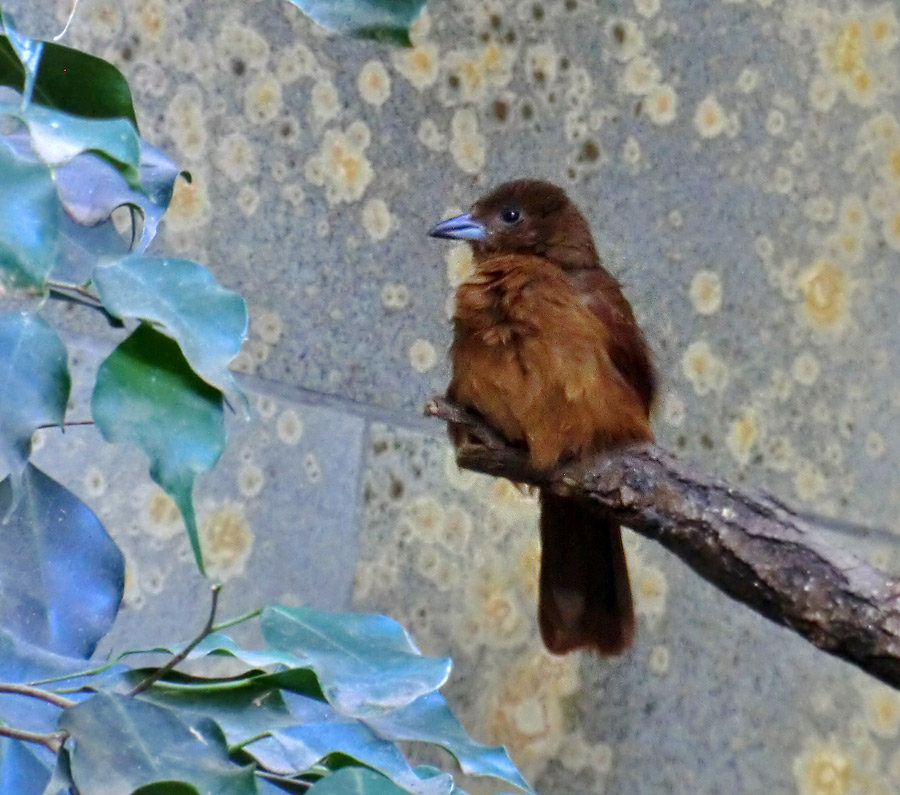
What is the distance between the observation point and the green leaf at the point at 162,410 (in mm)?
892

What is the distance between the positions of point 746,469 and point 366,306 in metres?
1.05

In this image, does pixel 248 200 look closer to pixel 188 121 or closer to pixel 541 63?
pixel 188 121

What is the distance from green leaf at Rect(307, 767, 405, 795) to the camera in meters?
0.87

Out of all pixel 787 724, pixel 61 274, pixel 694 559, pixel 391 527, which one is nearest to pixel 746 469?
pixel 787 724

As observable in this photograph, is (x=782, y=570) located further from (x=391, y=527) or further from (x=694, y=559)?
(x=391, y=527)

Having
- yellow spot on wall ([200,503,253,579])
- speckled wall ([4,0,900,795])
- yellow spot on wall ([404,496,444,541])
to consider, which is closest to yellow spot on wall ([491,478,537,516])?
speckled wall ([4,0,900,795])

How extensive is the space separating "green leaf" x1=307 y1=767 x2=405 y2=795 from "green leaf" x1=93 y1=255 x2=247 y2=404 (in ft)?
1.00

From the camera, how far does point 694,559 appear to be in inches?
62.4

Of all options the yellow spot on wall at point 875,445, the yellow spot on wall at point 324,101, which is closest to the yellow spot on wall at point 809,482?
the yellow spot on wall at point 875,445

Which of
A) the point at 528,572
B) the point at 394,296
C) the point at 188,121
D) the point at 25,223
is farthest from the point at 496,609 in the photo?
the point at 25,223

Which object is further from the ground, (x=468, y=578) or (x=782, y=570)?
(x=782, y=570)

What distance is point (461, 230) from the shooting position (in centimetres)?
233

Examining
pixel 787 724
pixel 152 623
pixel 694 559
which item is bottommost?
pixel 787 724

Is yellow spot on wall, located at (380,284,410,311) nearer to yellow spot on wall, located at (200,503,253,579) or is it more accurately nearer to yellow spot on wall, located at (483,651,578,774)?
yellow spot on wall, located at (200,503,253,579)
